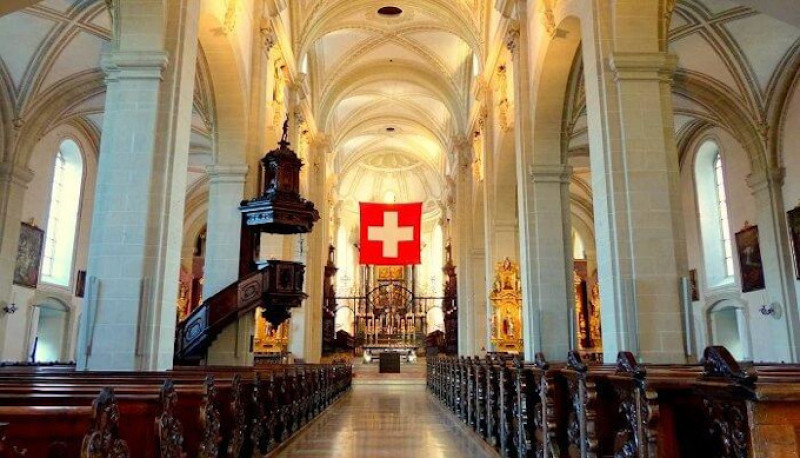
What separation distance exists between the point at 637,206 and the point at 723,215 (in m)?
11.3

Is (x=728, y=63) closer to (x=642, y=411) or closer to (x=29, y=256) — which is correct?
(x=642, y=411)

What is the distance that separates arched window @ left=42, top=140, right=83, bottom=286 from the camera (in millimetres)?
15469

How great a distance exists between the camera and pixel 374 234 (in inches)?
877

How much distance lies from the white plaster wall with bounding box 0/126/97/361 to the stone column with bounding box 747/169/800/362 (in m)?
17.2

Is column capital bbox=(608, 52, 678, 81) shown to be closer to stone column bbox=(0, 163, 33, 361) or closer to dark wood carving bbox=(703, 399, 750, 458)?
dark wood carving bbox=(703, 399, 750, 458)

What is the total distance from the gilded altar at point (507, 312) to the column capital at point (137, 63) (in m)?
8.86

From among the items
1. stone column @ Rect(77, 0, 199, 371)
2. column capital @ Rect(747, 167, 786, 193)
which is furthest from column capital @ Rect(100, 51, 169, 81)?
column capital @ Rect(747, 167, 786, 193)

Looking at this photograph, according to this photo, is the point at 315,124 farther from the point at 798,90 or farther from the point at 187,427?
the point at 187,427

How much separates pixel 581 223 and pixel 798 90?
11867 mm

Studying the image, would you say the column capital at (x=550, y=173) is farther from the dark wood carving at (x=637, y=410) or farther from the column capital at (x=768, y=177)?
the dark wood carving at (x=637, y=410)

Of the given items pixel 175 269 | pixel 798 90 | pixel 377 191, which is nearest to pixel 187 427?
pixel 175 269

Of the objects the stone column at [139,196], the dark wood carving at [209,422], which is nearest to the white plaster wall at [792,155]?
the stone column at [139,196]

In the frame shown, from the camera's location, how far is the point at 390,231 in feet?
73.4


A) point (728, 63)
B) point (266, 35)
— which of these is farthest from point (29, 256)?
point (728, 63)
